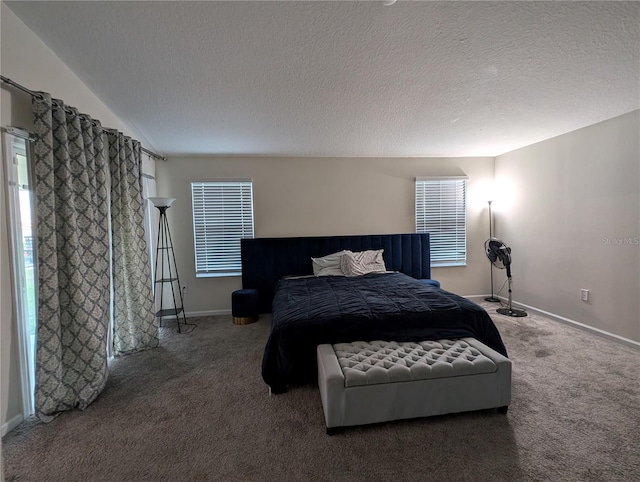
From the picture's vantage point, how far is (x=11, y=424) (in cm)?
189

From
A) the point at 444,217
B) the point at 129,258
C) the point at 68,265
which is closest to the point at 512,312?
the point at 444,217

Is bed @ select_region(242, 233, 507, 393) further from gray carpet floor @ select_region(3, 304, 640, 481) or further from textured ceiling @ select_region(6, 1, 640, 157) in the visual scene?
textured ceiling @ select_region(6, 1, 640, 157)

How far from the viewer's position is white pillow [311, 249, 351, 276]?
4.12 meters

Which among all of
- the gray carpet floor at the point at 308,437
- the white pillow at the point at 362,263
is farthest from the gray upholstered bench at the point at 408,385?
the white pillow at the point at 362,263

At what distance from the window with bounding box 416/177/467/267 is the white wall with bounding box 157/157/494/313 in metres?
0.12

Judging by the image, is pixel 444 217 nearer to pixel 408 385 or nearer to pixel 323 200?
pixel 323 200

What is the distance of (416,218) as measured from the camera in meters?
4.84

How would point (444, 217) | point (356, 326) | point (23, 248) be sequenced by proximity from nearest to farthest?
point (23, 248), point (356, 326), point (444, 217)

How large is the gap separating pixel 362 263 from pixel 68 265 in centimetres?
324

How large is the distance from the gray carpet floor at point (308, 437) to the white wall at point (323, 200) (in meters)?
2.19

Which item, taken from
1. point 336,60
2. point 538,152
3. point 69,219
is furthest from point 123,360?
point 538,152

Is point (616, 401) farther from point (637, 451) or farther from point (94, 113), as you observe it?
point (94, 113)

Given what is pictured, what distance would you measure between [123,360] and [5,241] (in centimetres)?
162

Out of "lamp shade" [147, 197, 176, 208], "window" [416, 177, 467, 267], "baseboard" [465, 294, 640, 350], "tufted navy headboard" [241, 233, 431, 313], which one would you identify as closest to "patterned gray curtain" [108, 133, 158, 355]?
"lamp shade" [147, 197, 176, 208]
